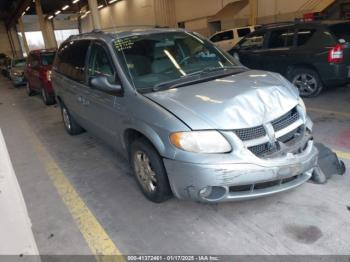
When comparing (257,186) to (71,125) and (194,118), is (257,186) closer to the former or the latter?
(194,118)

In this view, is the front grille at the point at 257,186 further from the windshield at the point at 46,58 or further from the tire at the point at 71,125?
the windshield at the point at 46,58

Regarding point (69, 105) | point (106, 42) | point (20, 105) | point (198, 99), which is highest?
point (106, 42)

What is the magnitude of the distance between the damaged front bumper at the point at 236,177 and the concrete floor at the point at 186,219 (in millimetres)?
317

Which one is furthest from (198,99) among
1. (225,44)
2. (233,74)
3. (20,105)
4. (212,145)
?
(225,44)

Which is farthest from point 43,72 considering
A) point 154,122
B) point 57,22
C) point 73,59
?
point 57,22

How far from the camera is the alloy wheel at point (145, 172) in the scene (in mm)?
3018

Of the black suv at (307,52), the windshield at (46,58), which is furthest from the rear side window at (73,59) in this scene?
the black suv at (307,52)

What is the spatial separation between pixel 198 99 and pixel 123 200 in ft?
4.61

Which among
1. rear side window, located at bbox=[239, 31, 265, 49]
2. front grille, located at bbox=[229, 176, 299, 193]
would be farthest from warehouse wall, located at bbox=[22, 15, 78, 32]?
front grille, located at bbox=[229, 176, 299, 193]

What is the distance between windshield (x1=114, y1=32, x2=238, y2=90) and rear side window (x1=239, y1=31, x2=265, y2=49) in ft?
13.7

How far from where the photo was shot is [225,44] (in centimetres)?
1428

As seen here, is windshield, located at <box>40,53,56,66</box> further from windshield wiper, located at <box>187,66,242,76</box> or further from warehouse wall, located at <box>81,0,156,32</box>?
warehouse wall, located at <box>81,0,156,32</box>

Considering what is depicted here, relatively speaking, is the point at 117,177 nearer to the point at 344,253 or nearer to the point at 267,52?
the point at 344,253

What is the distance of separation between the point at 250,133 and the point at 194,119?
47 centimetres
